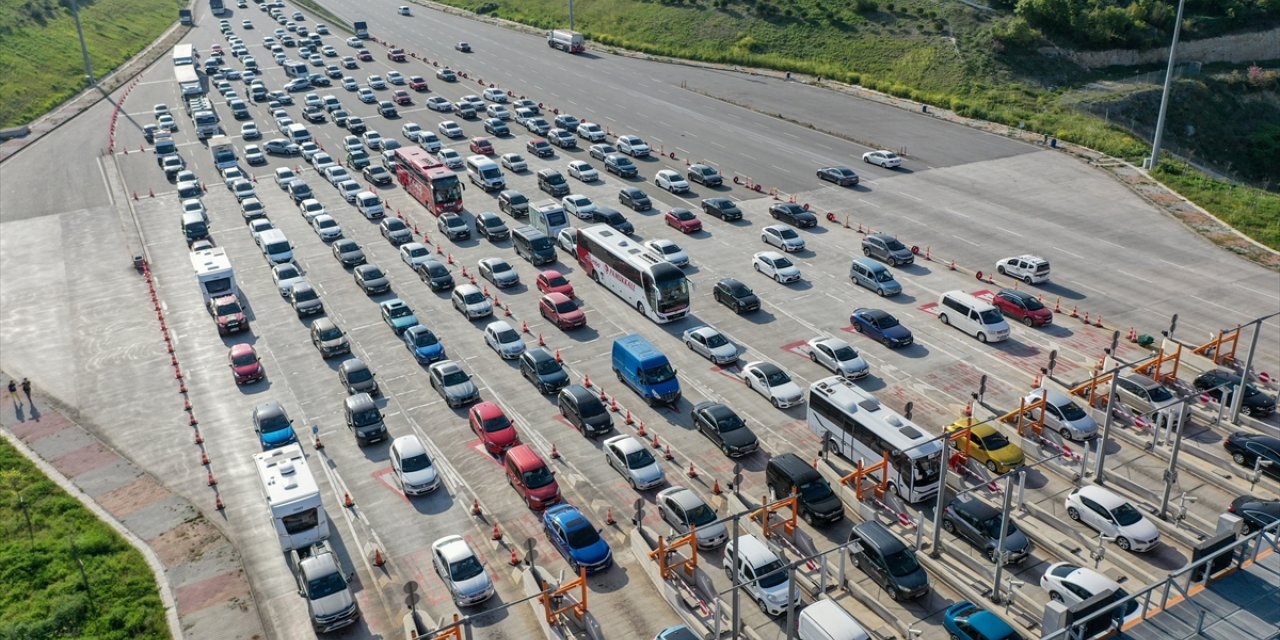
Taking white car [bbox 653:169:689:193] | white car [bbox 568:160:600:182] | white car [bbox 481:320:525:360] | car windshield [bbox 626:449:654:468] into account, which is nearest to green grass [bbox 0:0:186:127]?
white car [bbox 568:160:600:182]

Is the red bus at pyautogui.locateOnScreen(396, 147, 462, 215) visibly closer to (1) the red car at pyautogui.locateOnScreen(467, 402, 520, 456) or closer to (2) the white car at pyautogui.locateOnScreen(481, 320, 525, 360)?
(2) the white car at pyautogui.locateOnScreen(481, 320, 525, 360)

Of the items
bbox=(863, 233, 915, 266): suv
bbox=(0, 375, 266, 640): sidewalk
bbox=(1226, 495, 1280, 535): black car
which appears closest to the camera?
bbox=(0, 375, 266, 640): sidewalk

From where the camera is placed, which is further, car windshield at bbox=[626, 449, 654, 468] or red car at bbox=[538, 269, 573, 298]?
red car at bbox=[538, 269, 573, 298]

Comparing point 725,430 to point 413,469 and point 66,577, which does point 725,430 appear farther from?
point 66,577

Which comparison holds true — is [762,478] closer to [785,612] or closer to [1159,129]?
[785,612]

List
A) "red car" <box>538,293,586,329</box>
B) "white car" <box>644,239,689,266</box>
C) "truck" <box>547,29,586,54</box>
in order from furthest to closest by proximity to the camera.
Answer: "truck" <box>547,29,586,54</box>
"white car" <box>644,239,689,266</box>
"red car" <box>538,293,586,329</box>

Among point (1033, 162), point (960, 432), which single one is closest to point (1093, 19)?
point (1033, 162)

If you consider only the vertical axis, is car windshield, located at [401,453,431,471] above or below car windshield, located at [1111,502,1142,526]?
below

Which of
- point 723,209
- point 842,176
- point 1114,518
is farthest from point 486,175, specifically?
point 1114,518
